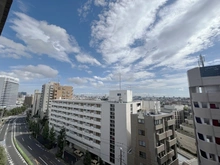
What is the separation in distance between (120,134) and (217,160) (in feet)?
58.3

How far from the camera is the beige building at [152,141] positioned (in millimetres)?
21891

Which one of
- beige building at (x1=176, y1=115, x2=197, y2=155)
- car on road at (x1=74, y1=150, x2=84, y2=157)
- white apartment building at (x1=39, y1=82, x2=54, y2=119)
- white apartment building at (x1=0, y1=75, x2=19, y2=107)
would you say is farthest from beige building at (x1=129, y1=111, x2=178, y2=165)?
white apartment building at (x1=0, y1=75, x2=19, y2=107)

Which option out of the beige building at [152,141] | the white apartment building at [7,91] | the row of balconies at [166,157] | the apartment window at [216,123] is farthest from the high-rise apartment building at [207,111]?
the white apartment building at [7,91]

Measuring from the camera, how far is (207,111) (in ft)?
47.9

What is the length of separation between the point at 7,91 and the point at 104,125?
427ft

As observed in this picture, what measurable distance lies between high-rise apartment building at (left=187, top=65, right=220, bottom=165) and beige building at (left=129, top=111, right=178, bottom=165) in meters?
7.67

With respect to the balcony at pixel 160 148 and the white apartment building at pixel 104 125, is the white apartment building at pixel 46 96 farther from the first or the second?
the balcony at pixel 160 148

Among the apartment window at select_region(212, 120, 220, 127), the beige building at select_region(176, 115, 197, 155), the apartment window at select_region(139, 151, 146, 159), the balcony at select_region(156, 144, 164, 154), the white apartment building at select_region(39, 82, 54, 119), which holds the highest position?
the white apartment building at select_region(39, 82, 54, 119)

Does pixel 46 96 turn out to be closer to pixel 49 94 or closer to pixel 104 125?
pixel 49 94

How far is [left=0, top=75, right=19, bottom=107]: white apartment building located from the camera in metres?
112

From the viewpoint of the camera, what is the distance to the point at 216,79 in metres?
14.6

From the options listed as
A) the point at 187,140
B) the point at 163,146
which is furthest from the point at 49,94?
the point at 187,140

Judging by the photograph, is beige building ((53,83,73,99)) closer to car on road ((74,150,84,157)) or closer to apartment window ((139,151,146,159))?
car on road ((74,150,84,157))

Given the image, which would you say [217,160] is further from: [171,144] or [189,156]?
[189,156]
